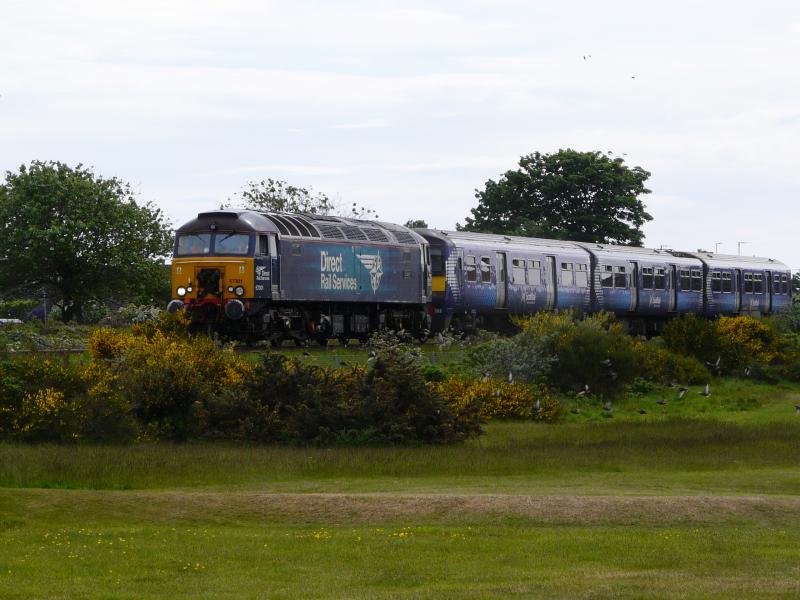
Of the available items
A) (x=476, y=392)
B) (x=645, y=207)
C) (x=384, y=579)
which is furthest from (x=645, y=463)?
(x=645, y=207)

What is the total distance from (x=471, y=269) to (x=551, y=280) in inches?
201

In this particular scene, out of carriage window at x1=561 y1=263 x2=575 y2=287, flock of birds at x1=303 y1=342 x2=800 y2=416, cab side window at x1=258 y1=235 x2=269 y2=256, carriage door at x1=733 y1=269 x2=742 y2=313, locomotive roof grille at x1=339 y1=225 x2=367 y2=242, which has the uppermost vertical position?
locomotive roof grille at x1=339 y1=225 x2=367 y2=242

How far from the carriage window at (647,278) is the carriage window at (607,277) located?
235 cm

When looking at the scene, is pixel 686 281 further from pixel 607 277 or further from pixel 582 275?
pixel 582 275

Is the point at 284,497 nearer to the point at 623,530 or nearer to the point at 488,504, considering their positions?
the point at 488,504

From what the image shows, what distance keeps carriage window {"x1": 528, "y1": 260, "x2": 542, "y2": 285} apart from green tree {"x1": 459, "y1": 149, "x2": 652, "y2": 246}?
41.3 metres

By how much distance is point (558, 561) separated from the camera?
55.1 ft

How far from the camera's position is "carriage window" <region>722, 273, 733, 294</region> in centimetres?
6438

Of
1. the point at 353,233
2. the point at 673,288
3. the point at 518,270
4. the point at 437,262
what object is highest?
the point at 353,233

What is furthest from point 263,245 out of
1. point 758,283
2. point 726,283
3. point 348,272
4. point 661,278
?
point 758,283

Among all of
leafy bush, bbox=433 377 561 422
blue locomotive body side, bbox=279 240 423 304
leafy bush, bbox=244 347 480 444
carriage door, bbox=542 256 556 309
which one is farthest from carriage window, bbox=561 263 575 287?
leafy bush, bbox=244 347 480 444

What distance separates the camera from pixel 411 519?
20156 millimetres

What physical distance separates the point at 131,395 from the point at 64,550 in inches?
508

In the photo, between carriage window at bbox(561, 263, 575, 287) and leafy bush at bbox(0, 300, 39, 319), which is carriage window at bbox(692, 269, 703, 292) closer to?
carriage window at bbox(561, 263, 575, 287)
